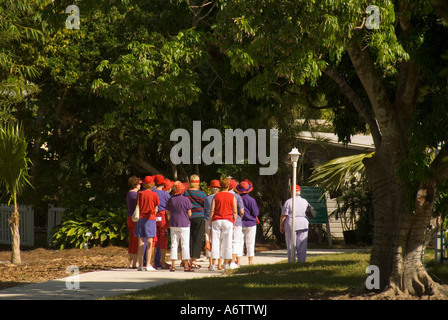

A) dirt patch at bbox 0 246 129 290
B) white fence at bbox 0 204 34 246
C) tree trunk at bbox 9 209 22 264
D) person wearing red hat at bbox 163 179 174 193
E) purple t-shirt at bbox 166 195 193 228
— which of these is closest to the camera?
dirt patch at bbox 0 246 129 290

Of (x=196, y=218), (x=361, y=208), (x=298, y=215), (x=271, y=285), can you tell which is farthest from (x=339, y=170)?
(x=271, y=285)

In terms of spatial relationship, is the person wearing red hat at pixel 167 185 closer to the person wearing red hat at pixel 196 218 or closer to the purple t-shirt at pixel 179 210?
the person wearing red hat at pixel 196 218

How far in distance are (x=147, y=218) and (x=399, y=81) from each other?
5.63 m

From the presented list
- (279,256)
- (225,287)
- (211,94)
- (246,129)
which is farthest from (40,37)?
(225,287)

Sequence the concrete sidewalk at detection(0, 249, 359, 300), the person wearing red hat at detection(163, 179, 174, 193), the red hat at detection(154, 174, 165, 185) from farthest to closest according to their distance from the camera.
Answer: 1. the person wearing red hat at detection(163, 179, 174, 193)
2. the red hat at detection(154, 174, 165, 185)
3. the concrete sidewalk at detection(0, 249, 359, 300)

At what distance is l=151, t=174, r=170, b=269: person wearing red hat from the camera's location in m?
14.0

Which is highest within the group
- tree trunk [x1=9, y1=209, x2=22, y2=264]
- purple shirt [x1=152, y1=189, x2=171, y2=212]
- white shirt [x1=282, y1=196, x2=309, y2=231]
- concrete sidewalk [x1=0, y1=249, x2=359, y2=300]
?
purple shirt [x1=152, y1=189, x2=171, y2=212]

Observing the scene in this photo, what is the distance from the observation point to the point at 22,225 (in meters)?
21.2

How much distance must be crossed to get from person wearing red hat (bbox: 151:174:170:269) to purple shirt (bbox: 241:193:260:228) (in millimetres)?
1606

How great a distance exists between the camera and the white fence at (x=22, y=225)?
2089 centimetres

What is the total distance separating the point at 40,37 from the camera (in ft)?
56.7

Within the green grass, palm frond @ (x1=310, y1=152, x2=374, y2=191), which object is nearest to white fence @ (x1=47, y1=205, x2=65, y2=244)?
palm frond @ (x1=310, y1=152, x2=374, y2=191)

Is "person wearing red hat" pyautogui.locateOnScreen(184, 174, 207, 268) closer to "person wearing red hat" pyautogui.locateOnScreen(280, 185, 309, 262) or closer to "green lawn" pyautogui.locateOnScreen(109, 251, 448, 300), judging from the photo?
"green lawn" pyautogui.locateOnScreen(109, 251, 448, 300)

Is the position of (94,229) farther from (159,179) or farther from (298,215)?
(298,215)
